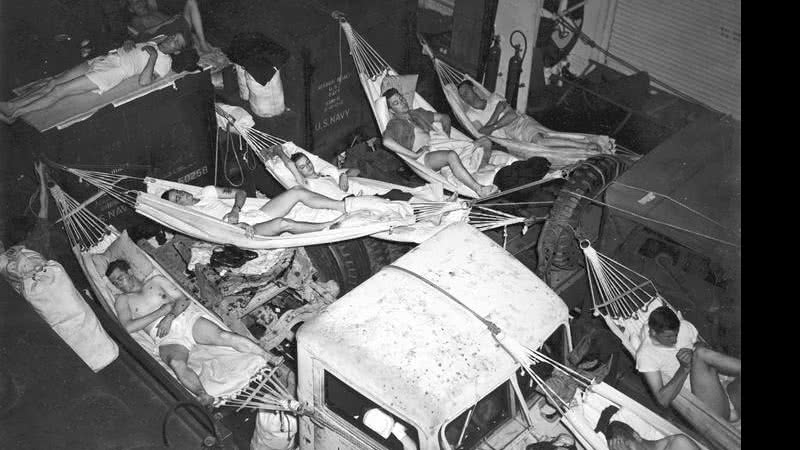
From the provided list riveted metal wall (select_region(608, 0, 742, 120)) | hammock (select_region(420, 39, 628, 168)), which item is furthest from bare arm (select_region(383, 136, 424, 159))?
riveted metal wall (select_region(608, 0, 742, 120))

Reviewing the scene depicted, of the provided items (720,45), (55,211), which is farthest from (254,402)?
(720,45)

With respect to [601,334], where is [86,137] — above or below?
above

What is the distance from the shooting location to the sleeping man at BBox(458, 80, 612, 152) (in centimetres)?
741

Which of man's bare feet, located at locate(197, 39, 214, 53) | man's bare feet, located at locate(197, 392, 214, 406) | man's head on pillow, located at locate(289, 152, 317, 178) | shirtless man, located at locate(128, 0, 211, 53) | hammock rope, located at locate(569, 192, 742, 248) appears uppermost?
shirtless man, located at locate(128, 0, 211, 53)

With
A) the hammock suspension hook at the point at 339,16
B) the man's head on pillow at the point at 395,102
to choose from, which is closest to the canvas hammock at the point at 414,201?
the man's head on pillow at the point at 395,102

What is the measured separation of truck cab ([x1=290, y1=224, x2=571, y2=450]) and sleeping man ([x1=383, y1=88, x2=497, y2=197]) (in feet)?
7.37

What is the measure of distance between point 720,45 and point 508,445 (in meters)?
5.95

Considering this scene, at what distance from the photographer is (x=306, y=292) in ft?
21.4

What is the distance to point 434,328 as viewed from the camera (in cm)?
455

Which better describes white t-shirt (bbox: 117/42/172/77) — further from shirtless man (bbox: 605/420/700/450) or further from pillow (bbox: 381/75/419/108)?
shirtless man (bbox: 605/420/700/450)

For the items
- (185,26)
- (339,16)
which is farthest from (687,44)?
(185,26)

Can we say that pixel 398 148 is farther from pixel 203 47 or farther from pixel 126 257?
pixel 126 257

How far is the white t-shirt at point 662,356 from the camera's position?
5.31m

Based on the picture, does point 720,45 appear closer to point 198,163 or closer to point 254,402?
point 198,163
